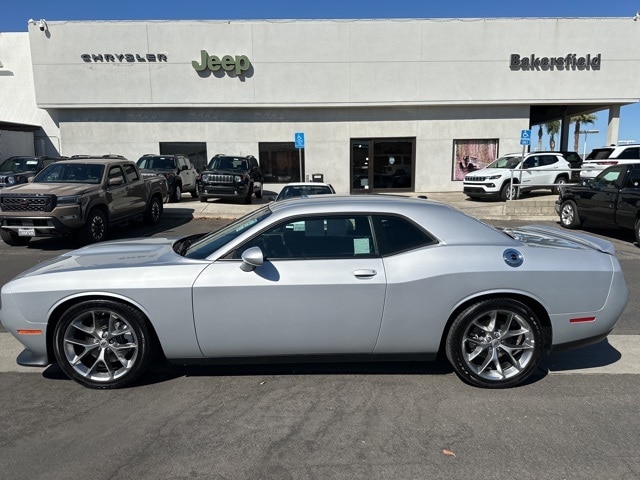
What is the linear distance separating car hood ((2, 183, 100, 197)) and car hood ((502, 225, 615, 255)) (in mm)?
8537

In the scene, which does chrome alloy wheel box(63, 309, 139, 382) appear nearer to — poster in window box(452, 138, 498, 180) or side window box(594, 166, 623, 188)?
side window box(594, 166, 623, 188)

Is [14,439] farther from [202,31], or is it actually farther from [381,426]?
[202,31]

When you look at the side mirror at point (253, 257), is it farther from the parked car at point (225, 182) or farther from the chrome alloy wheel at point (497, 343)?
the parked car at point (225, 182)

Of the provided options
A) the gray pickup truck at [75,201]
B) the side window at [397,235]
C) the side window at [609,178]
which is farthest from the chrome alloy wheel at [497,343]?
the side window at [609,178]

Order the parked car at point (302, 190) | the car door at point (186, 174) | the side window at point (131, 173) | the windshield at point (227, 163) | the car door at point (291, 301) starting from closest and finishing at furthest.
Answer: the car door at point (291, 301) < the parked car at point (302, 190) < the side window at point (131, 173) < the windshield at point (227, 163) < the car door at point (186, 174)

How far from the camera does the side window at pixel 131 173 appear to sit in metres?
11.4

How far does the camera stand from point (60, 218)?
915cm

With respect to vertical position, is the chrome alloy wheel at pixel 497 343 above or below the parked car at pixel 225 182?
below

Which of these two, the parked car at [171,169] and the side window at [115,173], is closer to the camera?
the side window at [115,173]

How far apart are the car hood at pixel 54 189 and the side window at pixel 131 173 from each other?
1.37 m

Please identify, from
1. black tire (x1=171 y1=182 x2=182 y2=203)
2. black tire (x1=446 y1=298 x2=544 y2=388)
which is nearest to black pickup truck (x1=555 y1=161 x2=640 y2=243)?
black tire (x1=446 y1=298 x2=544 y2=388)

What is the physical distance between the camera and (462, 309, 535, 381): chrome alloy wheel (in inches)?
145

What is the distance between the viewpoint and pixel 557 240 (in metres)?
4.18

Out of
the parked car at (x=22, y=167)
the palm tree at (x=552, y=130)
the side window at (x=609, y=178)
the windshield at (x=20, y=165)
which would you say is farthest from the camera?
the palm tree at (x=552, y=130)
